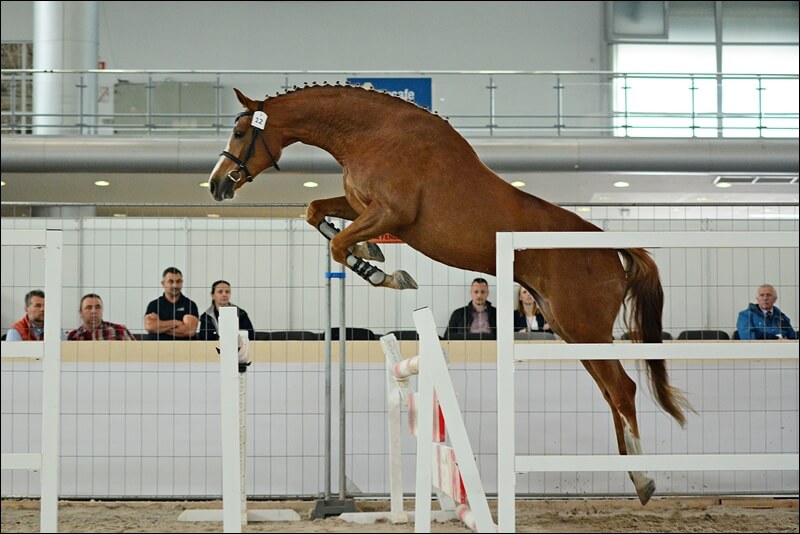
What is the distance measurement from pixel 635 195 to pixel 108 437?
11.1 meters

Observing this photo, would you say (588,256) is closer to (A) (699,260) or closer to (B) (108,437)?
(A) (699,260)

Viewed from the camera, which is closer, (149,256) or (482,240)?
(482,240)

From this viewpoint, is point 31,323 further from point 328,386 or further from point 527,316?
point 527,316

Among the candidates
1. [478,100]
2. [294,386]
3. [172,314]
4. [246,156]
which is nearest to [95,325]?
[172,314]

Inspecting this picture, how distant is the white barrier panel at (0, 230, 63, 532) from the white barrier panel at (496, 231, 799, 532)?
4.78ft

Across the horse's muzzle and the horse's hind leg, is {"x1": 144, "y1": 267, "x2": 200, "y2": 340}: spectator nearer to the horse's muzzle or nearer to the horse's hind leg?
the horse's muzzle

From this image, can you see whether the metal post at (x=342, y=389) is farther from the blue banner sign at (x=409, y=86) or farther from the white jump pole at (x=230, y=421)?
the blue banner sign at (x=409, y=86)

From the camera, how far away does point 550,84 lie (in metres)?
13.5

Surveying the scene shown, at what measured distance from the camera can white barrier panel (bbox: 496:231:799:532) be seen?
3.29m

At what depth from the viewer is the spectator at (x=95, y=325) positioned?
6.47 metres

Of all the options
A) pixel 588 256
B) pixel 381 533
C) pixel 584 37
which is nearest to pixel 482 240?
pixel 588 256

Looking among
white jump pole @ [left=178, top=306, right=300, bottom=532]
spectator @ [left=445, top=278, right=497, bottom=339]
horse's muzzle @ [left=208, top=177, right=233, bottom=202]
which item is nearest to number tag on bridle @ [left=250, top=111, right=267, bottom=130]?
horse's muzzle @ [left=208, top=177, right=233, bottom=202]

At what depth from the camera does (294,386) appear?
21.0 ft

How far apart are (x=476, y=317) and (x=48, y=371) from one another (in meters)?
3.61
